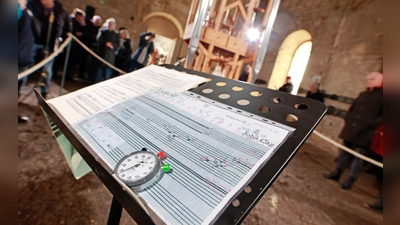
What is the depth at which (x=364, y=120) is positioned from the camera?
2301 mm

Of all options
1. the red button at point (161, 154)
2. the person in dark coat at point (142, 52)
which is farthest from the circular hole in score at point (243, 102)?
the person in dark coat at point (142, 52)

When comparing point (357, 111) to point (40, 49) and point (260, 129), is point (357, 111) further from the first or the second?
point (40, 49)

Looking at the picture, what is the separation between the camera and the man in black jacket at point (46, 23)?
2628mm

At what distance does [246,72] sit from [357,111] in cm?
188

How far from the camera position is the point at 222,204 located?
1.21 ft

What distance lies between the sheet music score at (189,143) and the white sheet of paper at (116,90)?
55 millimetres

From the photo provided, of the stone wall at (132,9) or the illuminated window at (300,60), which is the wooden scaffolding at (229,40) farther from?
the stone wall at (132,9)

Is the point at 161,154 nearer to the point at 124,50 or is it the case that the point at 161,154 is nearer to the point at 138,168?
the point at 138,168

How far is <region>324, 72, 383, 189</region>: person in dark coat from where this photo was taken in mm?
2206

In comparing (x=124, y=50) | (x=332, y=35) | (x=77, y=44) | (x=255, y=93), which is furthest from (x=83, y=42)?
(x=332, y=35)

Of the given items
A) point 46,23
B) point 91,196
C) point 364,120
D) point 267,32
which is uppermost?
point 267,32

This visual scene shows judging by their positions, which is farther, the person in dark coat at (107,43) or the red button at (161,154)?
the person in dark coat at (107,43)

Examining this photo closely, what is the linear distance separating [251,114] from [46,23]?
3.56 metres

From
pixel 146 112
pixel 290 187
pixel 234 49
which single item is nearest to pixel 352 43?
pixel 234 49
